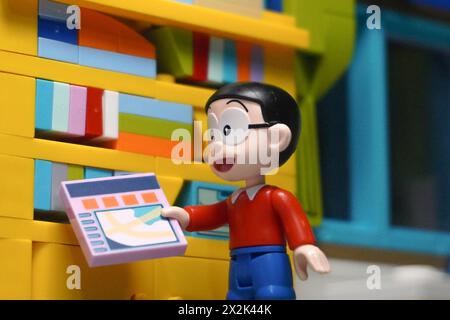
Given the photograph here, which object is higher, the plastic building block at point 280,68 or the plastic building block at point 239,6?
the plastic building block at point 239,6

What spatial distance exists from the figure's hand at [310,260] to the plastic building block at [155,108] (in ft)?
1.09

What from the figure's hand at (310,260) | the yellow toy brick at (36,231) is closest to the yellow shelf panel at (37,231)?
the yellow toy brick at (36,231)

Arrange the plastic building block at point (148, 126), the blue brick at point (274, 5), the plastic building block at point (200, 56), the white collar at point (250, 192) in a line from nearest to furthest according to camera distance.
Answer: the white collar at point (250, 192) < the plastic building block at point (148, 126) < the plastic building block at point (200, 56) < the blue brick at point (274, 5)

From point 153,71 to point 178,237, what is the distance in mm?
319

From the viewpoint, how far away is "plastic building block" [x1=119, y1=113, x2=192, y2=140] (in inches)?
54.6

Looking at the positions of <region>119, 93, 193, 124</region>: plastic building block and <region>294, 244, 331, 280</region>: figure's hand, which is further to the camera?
<region>119, 93, 193, 124</region>: plastic building block

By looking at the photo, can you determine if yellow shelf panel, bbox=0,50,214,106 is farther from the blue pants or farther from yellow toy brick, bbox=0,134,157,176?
the blue pants

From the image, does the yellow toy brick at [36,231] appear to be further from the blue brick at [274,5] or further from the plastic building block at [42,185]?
the blue brick at [274,5]

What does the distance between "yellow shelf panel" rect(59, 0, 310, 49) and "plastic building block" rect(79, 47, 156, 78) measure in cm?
6

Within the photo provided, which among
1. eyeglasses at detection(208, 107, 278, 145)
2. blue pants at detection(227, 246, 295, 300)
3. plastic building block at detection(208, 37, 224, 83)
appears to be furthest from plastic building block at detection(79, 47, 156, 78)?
blue pants at detection(227, 246, 295, 300)

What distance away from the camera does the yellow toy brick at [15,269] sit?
1232 millimetres

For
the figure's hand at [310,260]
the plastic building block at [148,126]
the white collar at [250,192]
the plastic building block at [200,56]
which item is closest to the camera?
the figure's hand at [310,260]
